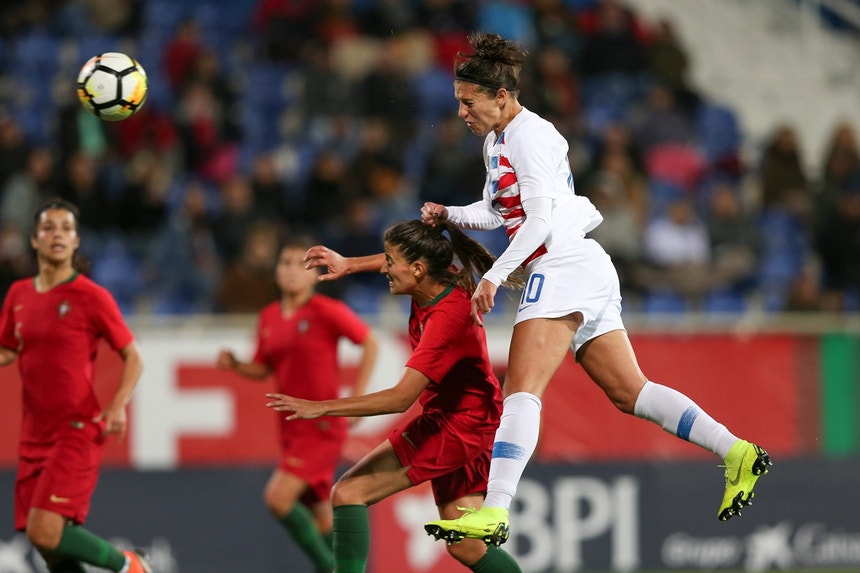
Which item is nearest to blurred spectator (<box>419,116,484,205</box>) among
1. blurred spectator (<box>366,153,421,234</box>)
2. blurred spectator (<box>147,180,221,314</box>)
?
blurred spectator (<box>366,153,421,234</box>)

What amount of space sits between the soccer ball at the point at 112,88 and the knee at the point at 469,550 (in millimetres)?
2822

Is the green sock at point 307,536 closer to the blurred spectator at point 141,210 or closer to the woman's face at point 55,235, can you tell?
the woman's face at point 55,235

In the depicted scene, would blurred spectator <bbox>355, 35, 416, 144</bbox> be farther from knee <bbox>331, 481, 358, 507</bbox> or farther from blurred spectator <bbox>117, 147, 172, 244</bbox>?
knee <bbox>331, 481, 358, 507</bbox>

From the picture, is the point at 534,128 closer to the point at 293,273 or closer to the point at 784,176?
the point at 293,273

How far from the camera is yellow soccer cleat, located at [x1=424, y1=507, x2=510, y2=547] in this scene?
5758 mm

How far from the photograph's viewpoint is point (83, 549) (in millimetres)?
7344

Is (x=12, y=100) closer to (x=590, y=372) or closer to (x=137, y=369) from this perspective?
(x=137, y=369)

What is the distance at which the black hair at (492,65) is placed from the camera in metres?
6.20

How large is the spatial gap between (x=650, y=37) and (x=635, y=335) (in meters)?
5.81

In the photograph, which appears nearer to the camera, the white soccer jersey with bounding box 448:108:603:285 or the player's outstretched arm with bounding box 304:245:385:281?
the white soccer jersey with bounding box 448:108:603:285

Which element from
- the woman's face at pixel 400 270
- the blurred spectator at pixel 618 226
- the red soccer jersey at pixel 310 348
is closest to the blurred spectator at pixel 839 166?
the blurred spectator at pixel 618 226

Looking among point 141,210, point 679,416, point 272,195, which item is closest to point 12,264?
point 141,210

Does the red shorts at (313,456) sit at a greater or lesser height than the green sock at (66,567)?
greater

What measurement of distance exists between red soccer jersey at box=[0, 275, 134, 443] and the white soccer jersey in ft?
7.16
